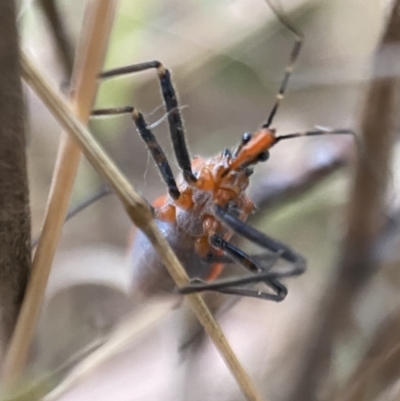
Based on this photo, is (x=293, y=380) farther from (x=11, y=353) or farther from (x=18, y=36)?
(x=18, y=36)

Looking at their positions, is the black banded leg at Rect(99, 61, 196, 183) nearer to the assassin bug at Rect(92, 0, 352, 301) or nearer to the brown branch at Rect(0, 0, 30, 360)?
the assassin bug at Rect(92, 0, 352, 301)

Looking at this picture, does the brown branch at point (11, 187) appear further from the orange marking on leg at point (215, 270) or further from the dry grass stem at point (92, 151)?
the orange marking on leg at point (215, 270)

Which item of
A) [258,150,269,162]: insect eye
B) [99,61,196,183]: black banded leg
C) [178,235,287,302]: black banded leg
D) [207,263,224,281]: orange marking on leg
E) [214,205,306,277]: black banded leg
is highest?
[99,61,196,183]: black banded leg

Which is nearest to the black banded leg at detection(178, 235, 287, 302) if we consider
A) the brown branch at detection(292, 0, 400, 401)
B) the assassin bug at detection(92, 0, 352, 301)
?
the assassin bug at detection(92, 0, 352, 301)

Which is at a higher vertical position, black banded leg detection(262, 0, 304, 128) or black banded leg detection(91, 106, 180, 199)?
black banded leg detection(262, 0, 304, 128)

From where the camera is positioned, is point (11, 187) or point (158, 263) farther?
point (158, 263)

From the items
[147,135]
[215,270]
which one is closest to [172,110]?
[147,135]

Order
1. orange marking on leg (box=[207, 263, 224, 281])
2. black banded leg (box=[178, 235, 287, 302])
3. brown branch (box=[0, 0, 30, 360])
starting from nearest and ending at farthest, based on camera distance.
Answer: brown branch (box=[0, 0, 30, 360]) < black banded leg (box=[178, 235, 287, 302]) < orange marking on leg (box=[207, 263, 224, 281])

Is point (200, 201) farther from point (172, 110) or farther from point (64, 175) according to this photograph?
point (64, 175)
